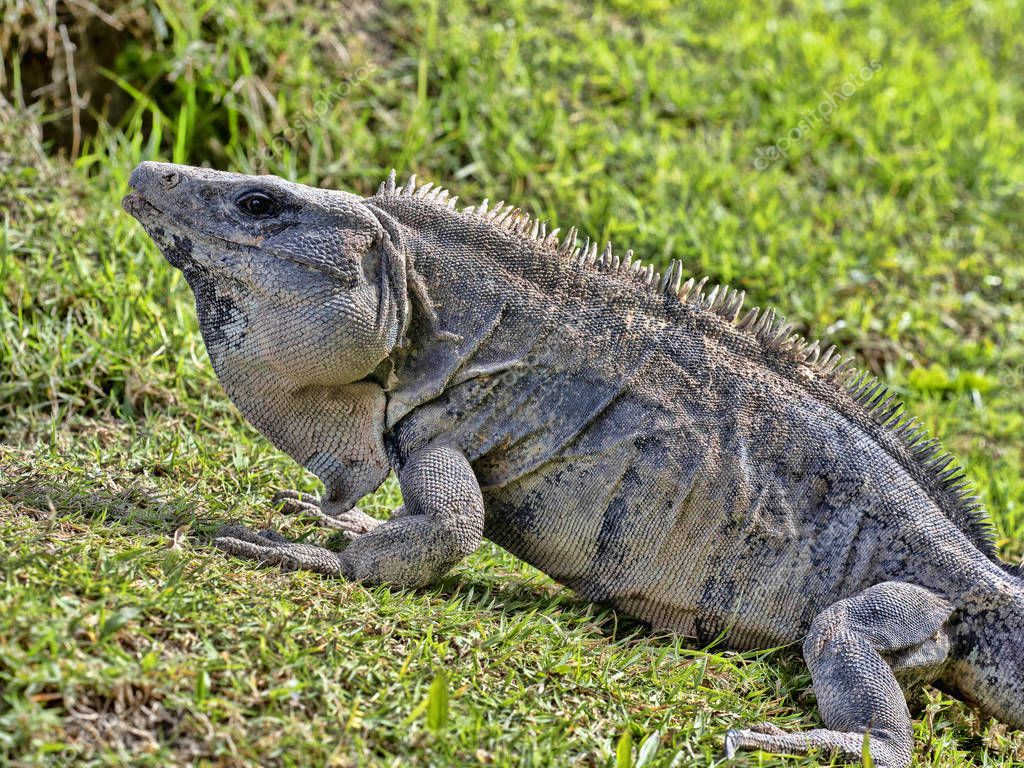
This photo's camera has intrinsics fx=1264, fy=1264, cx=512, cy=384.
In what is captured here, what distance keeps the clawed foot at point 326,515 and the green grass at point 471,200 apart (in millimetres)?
90

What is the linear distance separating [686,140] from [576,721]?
19.7ft

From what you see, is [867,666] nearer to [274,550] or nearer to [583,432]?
Result: [583,432]

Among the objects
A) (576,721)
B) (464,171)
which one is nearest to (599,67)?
(464,171)

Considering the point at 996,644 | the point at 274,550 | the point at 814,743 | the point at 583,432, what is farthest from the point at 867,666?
the point at 274,550

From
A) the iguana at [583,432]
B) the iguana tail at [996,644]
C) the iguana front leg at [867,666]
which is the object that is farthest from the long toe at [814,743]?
the iguana tail at [996,644]

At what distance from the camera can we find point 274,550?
4.42m

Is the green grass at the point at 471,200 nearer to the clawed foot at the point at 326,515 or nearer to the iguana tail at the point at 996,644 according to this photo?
the clawed foot at the point at 326,515

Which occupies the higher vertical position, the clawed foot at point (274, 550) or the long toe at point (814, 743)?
the clawed foot at point (274, 550)

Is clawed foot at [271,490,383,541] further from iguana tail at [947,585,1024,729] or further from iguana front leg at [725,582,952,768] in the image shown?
iguana tail at [947,585,1024,729]

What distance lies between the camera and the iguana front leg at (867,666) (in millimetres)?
4270

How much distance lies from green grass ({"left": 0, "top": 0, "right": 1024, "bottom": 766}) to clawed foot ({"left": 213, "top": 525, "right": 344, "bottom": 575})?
0.23 feet

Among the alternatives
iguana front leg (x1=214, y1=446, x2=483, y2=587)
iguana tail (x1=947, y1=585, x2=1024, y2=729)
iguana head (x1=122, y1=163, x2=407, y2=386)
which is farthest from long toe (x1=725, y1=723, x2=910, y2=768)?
iguana head (x1=122, y1=163, x2=407, y2=386)

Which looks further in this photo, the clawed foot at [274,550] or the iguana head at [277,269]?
the iguana head at [277,269]

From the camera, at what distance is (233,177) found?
471cm
